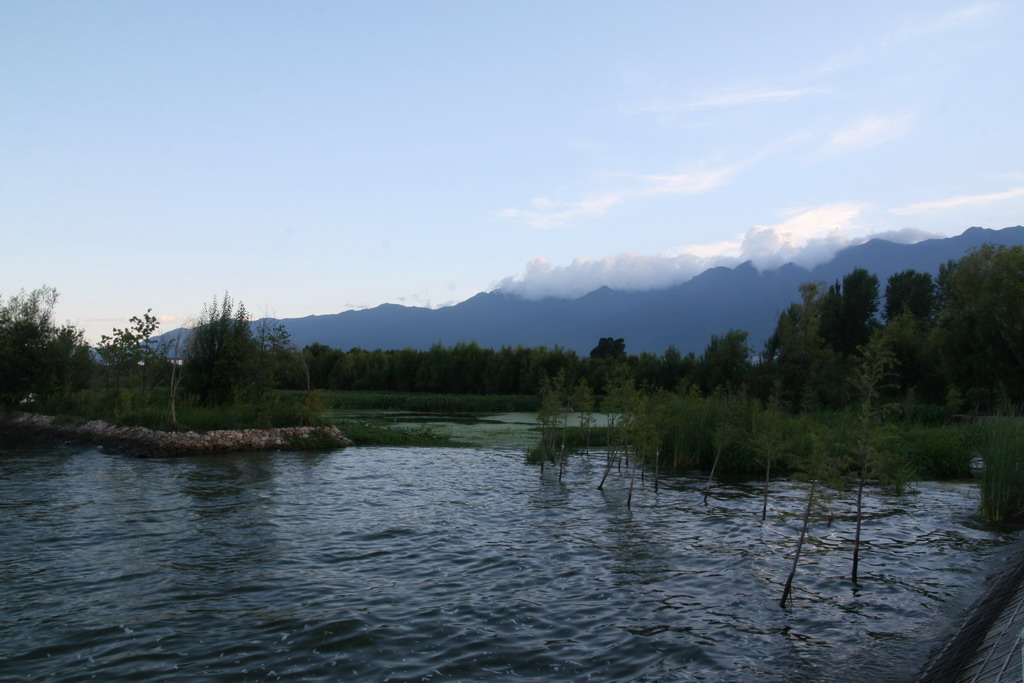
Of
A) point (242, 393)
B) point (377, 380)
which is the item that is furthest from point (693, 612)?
point (377, 380)

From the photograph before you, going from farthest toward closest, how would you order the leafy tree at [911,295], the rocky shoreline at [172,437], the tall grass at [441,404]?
1. the leafy tree at [911,295]
2. the tall grass at [441,404]
3. the rocky shoreline at [172,437]

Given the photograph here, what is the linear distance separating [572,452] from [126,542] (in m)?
15.7

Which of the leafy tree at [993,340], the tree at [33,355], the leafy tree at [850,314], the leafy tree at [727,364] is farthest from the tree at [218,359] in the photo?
the leafy tree at [850,314]

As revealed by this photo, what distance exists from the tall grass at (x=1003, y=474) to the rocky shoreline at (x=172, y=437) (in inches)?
769

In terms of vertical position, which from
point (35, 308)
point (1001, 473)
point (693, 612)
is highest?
point (35, 308)

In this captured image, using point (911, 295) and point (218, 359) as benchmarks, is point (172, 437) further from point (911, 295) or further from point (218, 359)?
point (911, 295)

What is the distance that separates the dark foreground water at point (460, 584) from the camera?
6.60m

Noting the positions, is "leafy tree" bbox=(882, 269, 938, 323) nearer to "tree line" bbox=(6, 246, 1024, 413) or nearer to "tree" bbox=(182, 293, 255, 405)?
"tree line" bbox=(6, 246, 1024, 413)

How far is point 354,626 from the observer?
7.40m

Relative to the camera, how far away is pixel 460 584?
8930mm

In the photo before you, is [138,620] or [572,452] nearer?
[138,620]

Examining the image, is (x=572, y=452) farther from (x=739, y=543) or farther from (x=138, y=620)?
(x=138, y=620)

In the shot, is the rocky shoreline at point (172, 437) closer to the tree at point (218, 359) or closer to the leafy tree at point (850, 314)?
the tree at point (218, 359)

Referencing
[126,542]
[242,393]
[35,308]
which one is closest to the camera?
[126,542]
